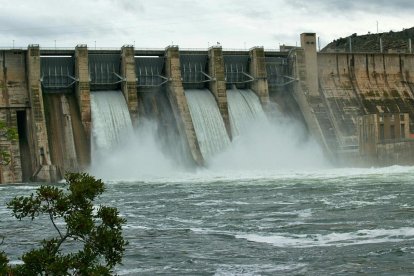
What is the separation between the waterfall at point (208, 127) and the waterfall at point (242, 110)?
1175 millimetres

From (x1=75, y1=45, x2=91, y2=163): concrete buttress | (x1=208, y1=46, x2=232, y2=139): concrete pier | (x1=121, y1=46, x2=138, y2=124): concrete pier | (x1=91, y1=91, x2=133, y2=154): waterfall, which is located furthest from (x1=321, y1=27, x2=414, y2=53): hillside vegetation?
(x1=75, y1=45, x2=91, y2=163): concrete buttress

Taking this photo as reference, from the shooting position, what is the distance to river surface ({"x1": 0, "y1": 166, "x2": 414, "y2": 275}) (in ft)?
53.8

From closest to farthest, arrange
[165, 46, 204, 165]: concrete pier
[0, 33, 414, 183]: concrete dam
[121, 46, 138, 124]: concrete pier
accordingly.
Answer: [0, 33, 414, 183]: concrete dam, [165, 46, 204, 165]: concrete pier, [121, 46, 138, 124]: concrete pier

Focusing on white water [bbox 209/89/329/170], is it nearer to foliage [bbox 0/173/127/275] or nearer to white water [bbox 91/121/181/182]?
white water [bbox 91/121/181/182]

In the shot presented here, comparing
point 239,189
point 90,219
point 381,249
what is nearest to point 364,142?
point 239,189

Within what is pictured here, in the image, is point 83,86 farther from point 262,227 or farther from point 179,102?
point 262,227

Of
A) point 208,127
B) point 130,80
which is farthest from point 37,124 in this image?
point 208,127

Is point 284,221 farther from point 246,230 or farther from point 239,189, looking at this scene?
point 239,189

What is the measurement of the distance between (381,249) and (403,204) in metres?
8.84

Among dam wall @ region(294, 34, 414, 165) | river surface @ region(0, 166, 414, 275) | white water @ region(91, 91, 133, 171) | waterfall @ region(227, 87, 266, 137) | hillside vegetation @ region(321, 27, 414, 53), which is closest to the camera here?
river surface @ region(0, 166, 414, 275)

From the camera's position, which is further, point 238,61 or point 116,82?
point 238,61

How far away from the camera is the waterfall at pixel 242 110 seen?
48.4m

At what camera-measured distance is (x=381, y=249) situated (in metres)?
17.5

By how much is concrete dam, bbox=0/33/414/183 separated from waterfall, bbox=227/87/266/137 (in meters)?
0.08
